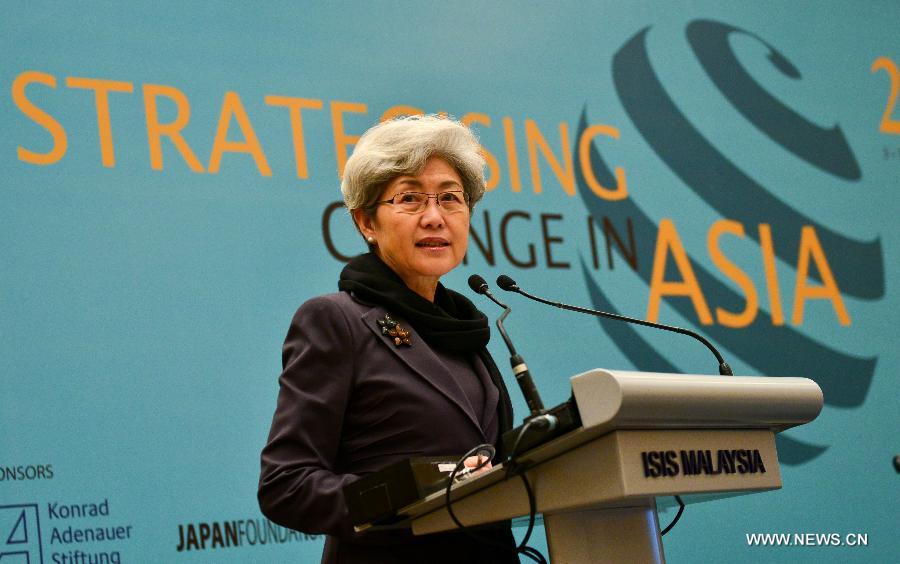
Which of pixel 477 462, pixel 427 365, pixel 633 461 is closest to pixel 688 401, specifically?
pixel 633 461

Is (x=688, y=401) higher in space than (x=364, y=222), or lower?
lower

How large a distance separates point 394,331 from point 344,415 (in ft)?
0.57

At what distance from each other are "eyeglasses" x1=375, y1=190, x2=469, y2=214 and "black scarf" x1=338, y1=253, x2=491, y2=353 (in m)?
0.10

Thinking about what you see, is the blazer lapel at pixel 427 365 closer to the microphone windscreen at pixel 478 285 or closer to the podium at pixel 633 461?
the microphone windscreen at pixel 478 285

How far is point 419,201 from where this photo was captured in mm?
2033

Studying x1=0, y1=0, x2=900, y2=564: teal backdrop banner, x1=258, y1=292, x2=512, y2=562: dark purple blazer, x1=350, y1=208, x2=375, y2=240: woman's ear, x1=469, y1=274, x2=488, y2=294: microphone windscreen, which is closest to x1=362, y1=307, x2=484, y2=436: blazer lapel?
x1=258, y1=292, x2=512, y2=562: dark purple blazer

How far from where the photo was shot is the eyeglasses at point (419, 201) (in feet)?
6.63

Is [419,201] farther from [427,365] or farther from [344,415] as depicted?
[344,415]

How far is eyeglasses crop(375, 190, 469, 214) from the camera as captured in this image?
2021mm

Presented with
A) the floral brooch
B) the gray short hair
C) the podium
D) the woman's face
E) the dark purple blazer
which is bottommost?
the podium

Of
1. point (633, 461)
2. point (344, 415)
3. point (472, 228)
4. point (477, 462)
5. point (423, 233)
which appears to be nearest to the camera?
point (633, 461)

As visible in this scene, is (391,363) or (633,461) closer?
(633,461)

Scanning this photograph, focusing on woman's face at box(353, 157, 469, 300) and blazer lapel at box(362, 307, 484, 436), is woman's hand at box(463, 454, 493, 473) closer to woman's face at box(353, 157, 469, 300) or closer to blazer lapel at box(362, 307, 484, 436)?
blazer lapel at box(362, 307, 484, 436)

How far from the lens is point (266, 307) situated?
9.68 ft
